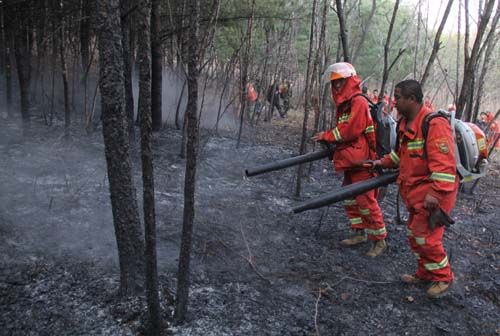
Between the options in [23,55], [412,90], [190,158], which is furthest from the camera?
[23,55]

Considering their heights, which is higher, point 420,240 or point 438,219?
point 438,219

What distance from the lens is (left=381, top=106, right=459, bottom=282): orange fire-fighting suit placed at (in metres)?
3.06

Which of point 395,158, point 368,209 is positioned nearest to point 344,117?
point 395,158

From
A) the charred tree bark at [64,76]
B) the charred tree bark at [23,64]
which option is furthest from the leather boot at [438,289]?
the charred tree bark at [23,64]

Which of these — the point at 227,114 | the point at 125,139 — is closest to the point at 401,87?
the point at 125,139

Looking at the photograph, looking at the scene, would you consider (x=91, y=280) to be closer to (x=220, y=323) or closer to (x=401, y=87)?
(x=220, y=323)

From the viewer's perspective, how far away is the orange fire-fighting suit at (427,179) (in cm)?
306

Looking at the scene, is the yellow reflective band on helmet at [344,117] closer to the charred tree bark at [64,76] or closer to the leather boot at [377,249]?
the leather boot at [377,249]

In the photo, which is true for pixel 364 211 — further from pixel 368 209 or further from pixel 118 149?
pixel 118 149

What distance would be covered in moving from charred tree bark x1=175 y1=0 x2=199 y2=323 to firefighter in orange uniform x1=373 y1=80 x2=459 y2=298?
1.89m

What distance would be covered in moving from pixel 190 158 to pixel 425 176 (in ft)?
6.58

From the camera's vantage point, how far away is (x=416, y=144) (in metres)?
3.26

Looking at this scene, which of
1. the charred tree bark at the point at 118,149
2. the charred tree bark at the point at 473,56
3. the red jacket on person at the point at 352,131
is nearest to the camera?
the charred tree bark at the point at 118,149

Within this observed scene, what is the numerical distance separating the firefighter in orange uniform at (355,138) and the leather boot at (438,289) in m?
0.82
